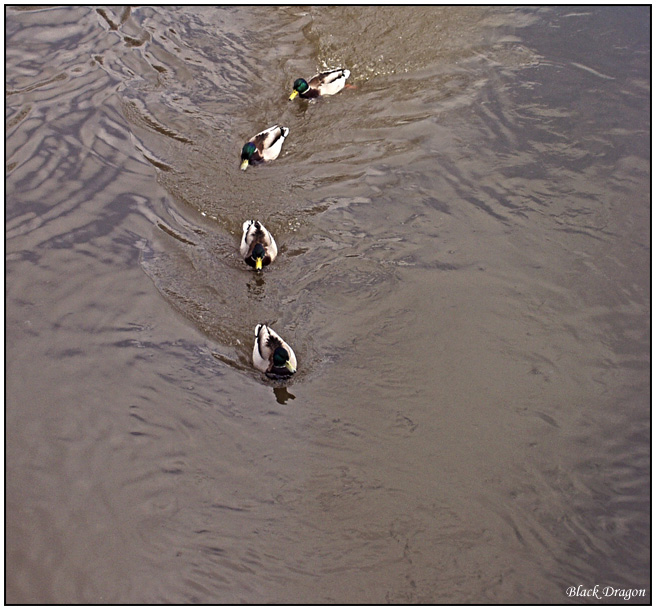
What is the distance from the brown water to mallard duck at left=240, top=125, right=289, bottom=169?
0.25 m

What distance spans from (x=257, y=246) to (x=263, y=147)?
1982 millimetres

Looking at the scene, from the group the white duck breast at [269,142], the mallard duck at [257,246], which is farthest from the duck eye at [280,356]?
the white duck breast at [269,142]

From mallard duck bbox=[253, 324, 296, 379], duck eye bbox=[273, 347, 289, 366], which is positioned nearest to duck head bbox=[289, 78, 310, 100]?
mallard duck bbox=[253, 324, 296, 379]

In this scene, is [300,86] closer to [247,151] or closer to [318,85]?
[318,85]

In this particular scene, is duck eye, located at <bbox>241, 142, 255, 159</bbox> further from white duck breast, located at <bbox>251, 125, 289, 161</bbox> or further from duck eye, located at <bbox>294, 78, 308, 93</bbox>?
duck eye, located at <bbox>294, 78, 308, 93</bbox>

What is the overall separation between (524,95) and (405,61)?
1955 mm

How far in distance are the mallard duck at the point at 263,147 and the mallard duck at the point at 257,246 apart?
136 centimetres

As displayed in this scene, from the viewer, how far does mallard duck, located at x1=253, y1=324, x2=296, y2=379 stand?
6.60m

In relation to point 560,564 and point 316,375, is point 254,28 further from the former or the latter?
point 560,564

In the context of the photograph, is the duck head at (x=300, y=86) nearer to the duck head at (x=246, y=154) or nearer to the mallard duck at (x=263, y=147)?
the mallard duck at (x=263, y=147)

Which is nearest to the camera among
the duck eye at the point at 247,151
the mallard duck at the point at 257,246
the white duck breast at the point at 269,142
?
the mallard duck at the point at 257,246

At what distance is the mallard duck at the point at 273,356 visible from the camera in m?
6.60

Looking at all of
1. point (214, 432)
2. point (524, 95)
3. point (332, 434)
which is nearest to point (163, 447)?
point (214, 432)

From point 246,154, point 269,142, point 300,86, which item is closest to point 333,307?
point 246,154
